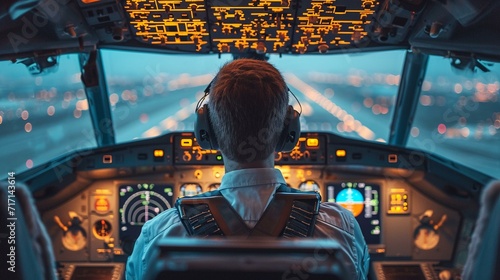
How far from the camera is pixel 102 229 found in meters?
4.27

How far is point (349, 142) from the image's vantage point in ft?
13.8

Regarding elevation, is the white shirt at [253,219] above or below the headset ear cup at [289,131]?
below

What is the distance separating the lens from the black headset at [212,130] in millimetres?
1869

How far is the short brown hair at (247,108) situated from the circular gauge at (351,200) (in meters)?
2.56

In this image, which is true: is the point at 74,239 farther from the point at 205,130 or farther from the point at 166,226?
the point at 166,226

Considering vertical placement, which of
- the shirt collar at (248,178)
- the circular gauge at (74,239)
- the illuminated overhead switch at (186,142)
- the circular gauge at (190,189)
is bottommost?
the circular gauge at (74,239)

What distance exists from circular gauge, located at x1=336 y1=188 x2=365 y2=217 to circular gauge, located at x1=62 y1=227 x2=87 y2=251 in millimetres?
1661

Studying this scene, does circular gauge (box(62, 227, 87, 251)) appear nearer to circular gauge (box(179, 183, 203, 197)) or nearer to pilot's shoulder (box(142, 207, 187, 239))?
circular gauge (box(179, 183, 203, 197))

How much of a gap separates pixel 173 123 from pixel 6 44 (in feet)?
47.2

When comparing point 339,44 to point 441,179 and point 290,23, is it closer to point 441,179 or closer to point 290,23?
point 290,23

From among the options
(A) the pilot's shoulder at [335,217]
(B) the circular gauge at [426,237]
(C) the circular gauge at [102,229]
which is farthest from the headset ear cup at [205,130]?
(B) the circular gauge at [426,237]

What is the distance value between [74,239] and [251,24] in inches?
70.1

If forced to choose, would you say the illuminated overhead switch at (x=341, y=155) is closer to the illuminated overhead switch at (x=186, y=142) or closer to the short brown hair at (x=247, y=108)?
the illuminated overhead switch at (x=186, y=142)

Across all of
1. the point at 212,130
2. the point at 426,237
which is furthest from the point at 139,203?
the point at 212,130
